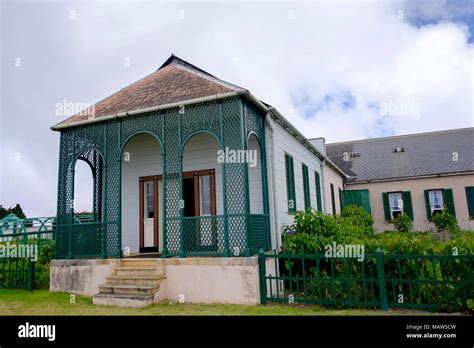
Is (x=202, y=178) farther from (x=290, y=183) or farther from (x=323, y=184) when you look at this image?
(x=323, y=184)

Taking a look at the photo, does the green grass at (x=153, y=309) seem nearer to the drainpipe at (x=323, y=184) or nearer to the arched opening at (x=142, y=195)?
the arched opening at (x=142, y=195)

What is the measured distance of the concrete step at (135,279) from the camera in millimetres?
6977

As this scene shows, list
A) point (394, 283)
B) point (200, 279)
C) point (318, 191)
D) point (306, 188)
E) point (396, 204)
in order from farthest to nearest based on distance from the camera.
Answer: point (396, 204) → point (318, 191) → point (306, 188) → point (200, 279) → point (394, 283)

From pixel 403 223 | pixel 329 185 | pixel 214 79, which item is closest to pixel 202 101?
pixel 214 79

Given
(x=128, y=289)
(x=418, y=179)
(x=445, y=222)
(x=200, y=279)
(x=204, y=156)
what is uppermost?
(x=418, y=179)

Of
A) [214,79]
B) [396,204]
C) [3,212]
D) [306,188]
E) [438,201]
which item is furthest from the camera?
[3,212]

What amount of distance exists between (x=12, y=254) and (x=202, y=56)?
1105 cm

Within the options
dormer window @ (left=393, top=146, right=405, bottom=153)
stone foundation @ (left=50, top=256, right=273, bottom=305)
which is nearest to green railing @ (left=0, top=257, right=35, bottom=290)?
stone foundation @ (left=50, top=256, right=273, bottom=305)

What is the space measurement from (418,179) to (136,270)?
61.3 ft

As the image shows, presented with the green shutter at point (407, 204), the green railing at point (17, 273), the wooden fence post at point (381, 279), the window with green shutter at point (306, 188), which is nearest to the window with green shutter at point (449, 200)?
the green shutter at point (407, 204)

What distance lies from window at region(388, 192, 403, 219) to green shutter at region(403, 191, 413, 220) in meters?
0.23

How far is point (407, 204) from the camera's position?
20.0 metres
